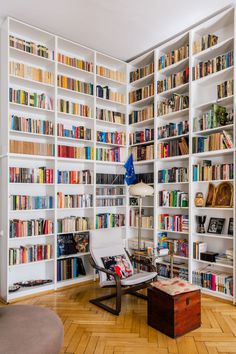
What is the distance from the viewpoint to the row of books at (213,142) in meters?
3.63

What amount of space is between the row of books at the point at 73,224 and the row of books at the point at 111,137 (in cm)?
130

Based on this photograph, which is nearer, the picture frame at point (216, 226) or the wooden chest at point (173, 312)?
the wooden chest at point (173, 312)

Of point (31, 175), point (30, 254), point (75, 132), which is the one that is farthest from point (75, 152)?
point (30, 254)

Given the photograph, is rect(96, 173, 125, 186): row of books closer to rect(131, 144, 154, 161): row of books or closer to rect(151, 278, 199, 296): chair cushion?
rect(131, 144, 154, 161): row of books

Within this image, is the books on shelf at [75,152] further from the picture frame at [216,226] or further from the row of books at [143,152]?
the picture frame at [216,226]

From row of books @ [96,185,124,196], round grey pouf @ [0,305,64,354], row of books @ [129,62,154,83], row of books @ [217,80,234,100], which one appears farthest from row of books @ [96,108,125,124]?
round grey pouf @ [0,305,64,354]

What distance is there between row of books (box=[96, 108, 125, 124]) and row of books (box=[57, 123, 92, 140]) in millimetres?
327

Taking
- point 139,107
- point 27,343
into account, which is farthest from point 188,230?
point 27,343

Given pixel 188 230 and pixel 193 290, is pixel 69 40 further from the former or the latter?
pixel 193 290

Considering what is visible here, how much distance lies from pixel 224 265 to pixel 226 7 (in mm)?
3195

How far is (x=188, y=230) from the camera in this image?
4016mm

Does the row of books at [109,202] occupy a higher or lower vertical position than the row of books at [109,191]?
lower

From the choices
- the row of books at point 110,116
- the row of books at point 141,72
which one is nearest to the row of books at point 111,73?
the row of books at point 141,72

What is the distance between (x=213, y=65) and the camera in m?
3.83
